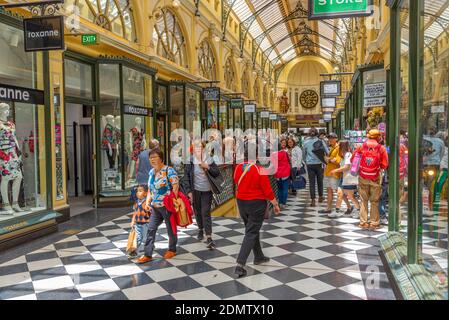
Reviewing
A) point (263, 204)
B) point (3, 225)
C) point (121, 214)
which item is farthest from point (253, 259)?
point (121, 214)

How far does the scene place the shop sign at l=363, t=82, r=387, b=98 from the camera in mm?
7892

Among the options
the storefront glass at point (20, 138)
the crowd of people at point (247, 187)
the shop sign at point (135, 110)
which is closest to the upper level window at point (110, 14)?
the storefront glass at point (20, 138)

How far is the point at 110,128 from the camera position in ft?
31.9

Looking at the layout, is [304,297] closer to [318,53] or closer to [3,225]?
[3,225]

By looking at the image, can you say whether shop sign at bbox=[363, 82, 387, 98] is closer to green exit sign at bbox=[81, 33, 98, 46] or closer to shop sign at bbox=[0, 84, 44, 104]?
green exit sign at bbox=[81, 33, 98, 46]

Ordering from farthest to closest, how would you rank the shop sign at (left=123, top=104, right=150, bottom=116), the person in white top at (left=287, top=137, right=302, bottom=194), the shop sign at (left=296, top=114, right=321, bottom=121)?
the shop sign at (left=296, top=114, right=321, bottom=121) < the person in white top at (left=287, top=137, right=302, bottom=194) < the shop sign at (left=123, top=104, right=150, bottom=116)

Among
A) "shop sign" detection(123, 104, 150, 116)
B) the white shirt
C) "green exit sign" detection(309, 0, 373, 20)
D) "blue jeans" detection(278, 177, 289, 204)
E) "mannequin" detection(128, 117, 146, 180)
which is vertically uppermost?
"green exit sign" detection(309, 0, 373, 20)

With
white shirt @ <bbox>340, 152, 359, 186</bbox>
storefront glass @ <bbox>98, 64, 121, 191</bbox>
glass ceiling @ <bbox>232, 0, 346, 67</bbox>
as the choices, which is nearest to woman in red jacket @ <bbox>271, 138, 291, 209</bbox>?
white shirt @ <bbox>340, 152, 359, 186</bbox>

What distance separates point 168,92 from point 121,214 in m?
6.55

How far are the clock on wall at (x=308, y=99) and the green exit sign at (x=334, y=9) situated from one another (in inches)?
1850

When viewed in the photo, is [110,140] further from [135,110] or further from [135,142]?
[135,110]

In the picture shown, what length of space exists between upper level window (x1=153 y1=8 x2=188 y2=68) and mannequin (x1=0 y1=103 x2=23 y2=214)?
7.58m

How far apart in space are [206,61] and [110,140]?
36.0 ft
